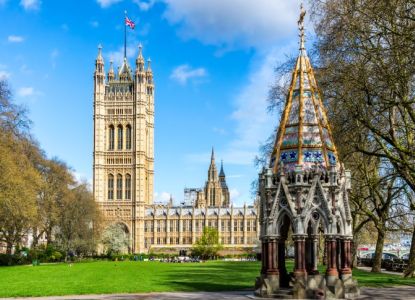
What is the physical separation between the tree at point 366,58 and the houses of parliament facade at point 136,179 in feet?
361

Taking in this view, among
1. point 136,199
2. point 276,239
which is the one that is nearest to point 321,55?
point 276,239

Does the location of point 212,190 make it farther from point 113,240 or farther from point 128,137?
point 113,240

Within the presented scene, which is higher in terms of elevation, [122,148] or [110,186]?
[122,148]

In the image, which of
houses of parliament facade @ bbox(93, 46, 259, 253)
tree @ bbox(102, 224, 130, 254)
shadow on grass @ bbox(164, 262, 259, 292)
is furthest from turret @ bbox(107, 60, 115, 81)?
shadow on grass @ bbox(164, 262, 259, 292)

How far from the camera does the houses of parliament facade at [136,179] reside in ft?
442

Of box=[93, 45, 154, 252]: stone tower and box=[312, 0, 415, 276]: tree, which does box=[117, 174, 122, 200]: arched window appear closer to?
box=[93, 45, 154, 252]: stone tower

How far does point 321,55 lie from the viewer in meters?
25.9

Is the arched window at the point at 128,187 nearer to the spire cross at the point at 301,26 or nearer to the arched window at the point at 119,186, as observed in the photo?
the arched window at the point at 119,186

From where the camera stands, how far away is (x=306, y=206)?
19.7 m

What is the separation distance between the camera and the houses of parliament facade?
135 m

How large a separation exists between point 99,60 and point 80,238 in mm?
67512

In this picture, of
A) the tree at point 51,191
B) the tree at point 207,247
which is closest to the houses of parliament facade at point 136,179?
the tree at point 207,247

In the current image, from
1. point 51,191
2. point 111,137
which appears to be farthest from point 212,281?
point 111,137

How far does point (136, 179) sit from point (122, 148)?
7679mm
